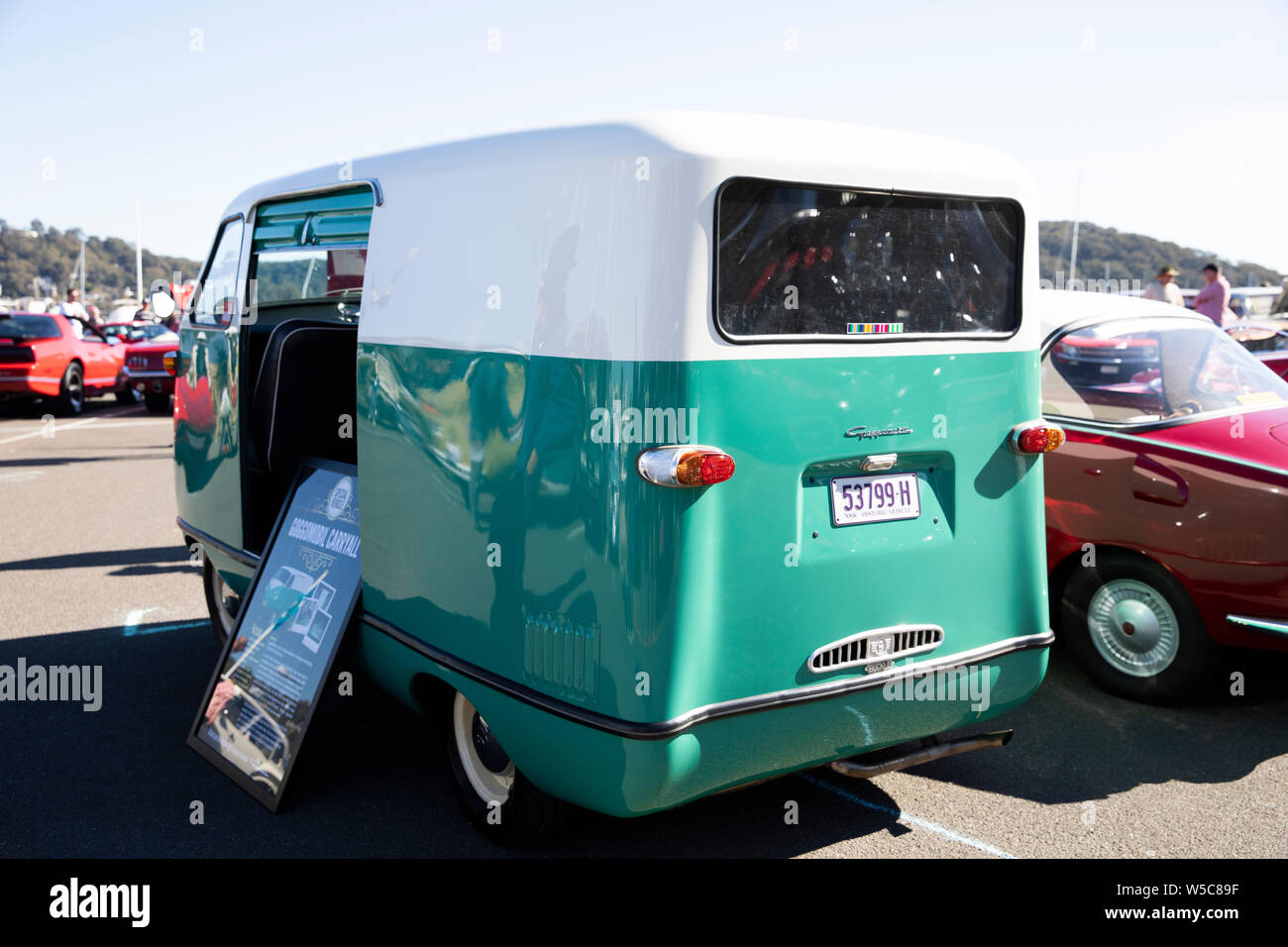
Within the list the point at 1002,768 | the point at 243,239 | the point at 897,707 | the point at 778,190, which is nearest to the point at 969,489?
the point at 897,707

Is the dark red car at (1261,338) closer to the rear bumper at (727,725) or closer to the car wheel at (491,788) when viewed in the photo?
the rear bumper at (727,725)

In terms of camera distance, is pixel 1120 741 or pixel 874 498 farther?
pixel 1120 741

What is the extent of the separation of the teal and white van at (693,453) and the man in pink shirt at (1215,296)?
12.2 m

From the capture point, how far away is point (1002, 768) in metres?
4.35

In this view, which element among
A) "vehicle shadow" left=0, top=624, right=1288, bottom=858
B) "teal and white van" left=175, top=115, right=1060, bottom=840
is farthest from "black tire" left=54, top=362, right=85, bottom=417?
"teal and white van" left=175, top=115, right=1060, bottom=840

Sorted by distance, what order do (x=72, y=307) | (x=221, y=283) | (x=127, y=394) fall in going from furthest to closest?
(x=72, y=307) → (x=127, y=394) → (x=221, y=283)

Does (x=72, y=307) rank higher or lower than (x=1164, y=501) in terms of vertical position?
higher

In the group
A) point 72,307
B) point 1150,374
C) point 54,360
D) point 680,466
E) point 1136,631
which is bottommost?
point 1136,631

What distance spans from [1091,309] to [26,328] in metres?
16.7

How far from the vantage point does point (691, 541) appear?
2.88 meters

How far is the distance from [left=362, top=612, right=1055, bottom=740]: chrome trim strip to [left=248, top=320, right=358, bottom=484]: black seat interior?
1385mm

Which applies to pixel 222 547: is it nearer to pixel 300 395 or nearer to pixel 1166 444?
pixel 300 395

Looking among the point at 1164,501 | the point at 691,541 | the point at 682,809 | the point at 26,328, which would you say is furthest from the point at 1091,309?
the point at 26,328

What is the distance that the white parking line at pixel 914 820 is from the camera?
12.0ft
